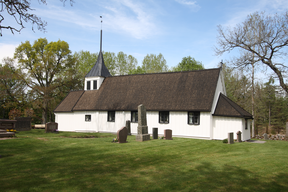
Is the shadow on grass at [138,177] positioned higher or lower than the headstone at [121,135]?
lower

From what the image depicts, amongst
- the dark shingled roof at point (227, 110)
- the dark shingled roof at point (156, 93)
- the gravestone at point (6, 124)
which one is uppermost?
the dark shingled roof at point (156, 93)

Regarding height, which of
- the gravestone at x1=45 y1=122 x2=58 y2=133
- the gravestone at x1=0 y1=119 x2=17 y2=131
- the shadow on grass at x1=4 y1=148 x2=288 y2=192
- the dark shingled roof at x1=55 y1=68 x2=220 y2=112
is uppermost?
the dark shingled roof at x1=55 y1=68 x2=220 y2=112

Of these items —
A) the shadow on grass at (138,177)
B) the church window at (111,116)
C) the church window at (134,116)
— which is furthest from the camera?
the church window at (111,116)

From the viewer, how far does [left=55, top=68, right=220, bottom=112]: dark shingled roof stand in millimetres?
23000

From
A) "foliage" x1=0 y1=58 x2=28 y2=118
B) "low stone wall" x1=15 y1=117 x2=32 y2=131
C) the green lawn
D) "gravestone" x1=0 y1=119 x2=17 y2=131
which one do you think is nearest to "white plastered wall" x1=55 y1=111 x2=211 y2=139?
"low stone wall" x1=15 y1=117 x2=32 y2=131

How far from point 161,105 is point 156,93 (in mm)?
2199

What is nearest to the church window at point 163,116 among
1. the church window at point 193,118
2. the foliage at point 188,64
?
the church window at point 193,118

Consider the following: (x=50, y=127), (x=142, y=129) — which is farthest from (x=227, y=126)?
(x=50, y=127)

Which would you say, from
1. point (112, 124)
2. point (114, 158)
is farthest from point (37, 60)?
point (114, 158)

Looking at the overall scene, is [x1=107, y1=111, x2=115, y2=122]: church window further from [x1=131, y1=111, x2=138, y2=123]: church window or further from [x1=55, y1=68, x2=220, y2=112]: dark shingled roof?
[x1=131, y1=111, x2=138, y2=123]: church window

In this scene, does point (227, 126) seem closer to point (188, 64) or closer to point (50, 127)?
point (50, 127)

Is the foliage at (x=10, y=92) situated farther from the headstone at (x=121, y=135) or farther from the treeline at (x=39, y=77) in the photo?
the headstone at (x=121, y=135)

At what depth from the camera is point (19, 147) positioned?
12.7 m

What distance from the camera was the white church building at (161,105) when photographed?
21.7m
